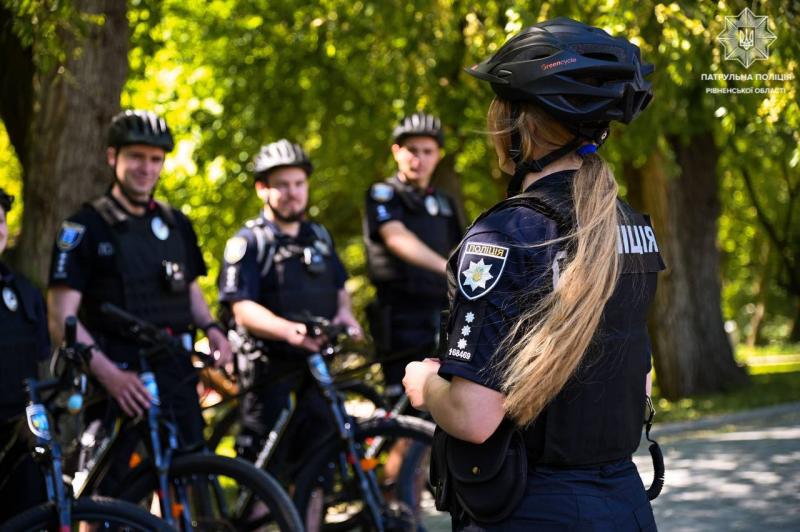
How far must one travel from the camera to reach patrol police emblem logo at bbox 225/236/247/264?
257 inches

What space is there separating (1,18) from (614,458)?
5.76m

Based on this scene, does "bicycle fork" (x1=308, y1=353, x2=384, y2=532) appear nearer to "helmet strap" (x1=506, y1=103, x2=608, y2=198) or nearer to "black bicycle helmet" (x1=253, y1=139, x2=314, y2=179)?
"black bicycle helmet" (x1=253, y1=139, x2=314, y2=179)

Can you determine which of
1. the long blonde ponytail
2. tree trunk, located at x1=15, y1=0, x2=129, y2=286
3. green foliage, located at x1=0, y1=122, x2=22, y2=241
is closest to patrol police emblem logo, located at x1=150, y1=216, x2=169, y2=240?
tree trunk, located at x1=15, y1=0, x2=129, y2=286

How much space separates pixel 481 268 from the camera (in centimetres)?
265

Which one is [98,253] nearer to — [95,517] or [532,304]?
[95,517]

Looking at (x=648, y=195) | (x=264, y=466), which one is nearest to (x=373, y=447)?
(x=264, y=466)

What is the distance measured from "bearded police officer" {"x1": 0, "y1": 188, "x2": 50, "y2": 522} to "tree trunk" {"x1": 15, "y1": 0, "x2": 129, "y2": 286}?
2162 mm

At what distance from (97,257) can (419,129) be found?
96.0 inches

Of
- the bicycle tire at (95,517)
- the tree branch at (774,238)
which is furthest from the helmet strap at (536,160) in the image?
the tree branch at (774,238)

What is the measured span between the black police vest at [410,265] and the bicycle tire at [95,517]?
3.20 m

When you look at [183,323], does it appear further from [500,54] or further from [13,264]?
[500,54]

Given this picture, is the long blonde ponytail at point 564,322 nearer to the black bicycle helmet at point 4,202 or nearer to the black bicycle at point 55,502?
the black bicycle at point 55,502

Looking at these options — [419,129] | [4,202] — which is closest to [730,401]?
[419,129]

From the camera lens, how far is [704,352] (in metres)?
16.4
